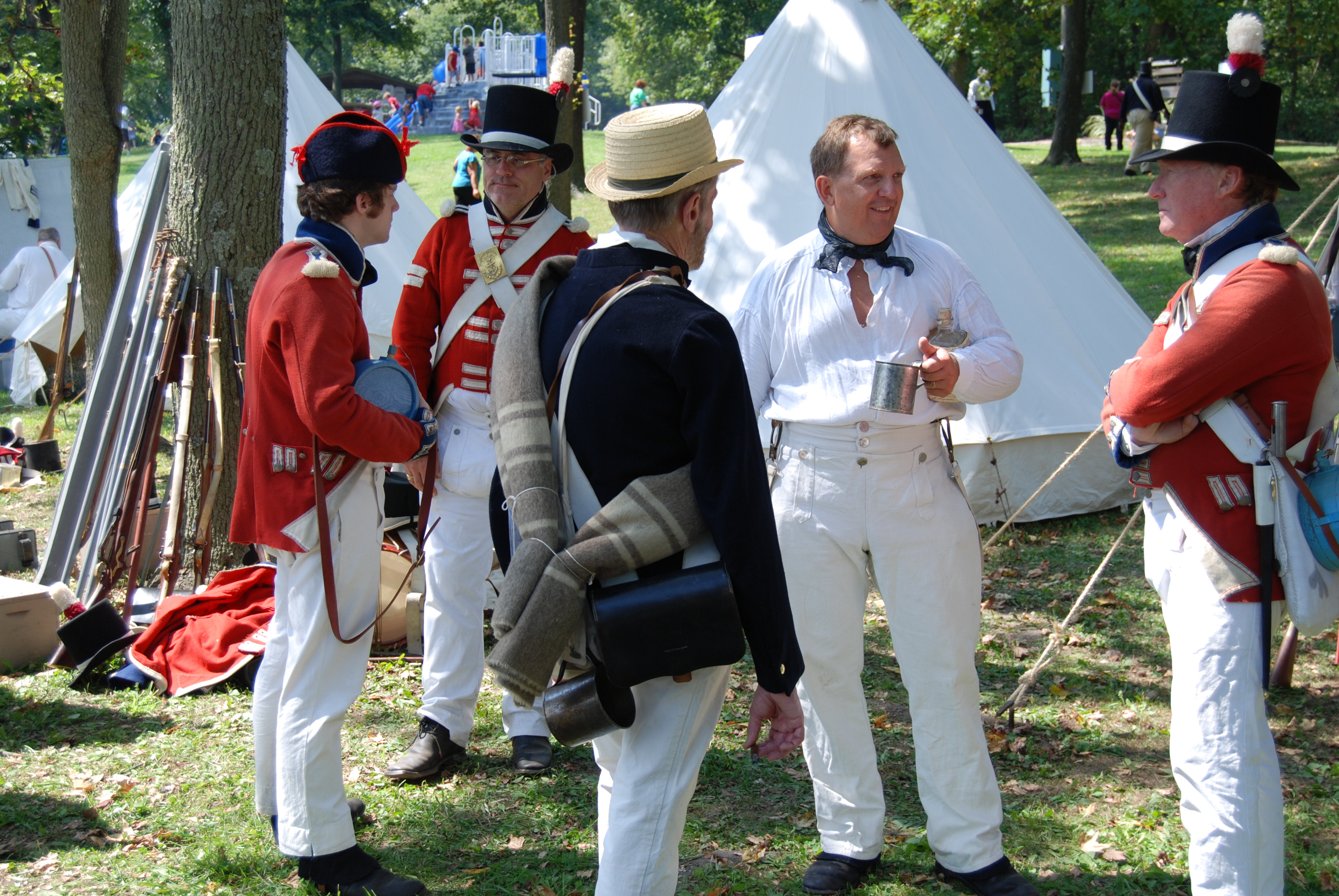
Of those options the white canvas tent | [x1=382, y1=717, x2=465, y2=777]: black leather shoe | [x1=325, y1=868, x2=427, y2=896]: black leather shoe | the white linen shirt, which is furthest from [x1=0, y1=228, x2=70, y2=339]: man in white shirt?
the white linen shirt

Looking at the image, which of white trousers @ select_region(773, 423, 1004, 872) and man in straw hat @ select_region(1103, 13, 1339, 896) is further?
white trousers @ select_region(773, 423, 1004, 872)

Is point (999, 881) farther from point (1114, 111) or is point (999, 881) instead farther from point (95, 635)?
point (1114, 111)

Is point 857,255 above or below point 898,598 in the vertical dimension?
above

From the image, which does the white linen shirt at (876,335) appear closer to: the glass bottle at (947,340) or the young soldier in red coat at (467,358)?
the glass bottle at (947,340)

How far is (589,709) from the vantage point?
2.11 m

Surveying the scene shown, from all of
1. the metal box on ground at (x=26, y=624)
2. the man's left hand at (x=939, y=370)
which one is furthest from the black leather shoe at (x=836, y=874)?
the metal box on ground at (x=26, y=624)

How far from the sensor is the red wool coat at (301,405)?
282 cm

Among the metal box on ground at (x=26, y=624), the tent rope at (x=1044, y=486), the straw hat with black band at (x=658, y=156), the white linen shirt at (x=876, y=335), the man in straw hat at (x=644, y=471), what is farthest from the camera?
the metal box on ground at (x=26, y=624)

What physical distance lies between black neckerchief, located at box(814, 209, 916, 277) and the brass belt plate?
1274 mm

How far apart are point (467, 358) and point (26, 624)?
2629mm

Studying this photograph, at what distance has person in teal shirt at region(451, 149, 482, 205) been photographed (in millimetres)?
5461

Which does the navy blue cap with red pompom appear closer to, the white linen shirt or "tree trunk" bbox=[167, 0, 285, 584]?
the white linen shirt

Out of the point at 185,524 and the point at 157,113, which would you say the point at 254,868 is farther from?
the point at 157,113

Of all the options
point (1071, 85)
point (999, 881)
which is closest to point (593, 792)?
point (999, 881)
